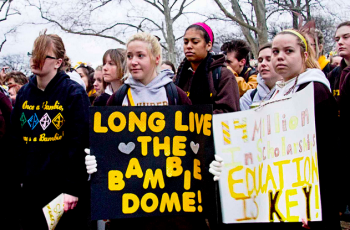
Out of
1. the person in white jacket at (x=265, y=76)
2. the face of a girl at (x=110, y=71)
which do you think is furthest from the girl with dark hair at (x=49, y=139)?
the person in white jacket at (x=265, y=76)

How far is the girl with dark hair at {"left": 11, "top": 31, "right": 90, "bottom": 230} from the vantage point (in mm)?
3225

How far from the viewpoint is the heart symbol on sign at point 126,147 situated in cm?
274

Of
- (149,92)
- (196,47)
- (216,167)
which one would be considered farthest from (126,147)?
(196,47)

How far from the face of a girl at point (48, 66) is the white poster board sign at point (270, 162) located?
1.51 metres

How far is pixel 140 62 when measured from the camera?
3043mm

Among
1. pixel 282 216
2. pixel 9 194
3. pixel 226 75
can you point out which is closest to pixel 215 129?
pixel 282 216

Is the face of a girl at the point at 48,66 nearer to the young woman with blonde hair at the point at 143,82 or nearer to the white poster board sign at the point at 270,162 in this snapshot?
the young woman with blonde hair at the point at 143,82

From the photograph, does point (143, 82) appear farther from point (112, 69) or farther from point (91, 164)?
point (112, 69)

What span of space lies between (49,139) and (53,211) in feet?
1.89

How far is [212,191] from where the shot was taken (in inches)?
105

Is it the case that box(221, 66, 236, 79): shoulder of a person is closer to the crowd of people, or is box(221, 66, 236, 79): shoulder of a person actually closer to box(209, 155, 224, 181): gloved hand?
the crowd of people

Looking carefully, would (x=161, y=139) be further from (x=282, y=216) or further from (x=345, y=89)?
(x=345, y=89)

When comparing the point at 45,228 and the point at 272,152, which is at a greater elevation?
the point at 272,152

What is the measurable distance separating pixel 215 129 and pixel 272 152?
1.38 feet
